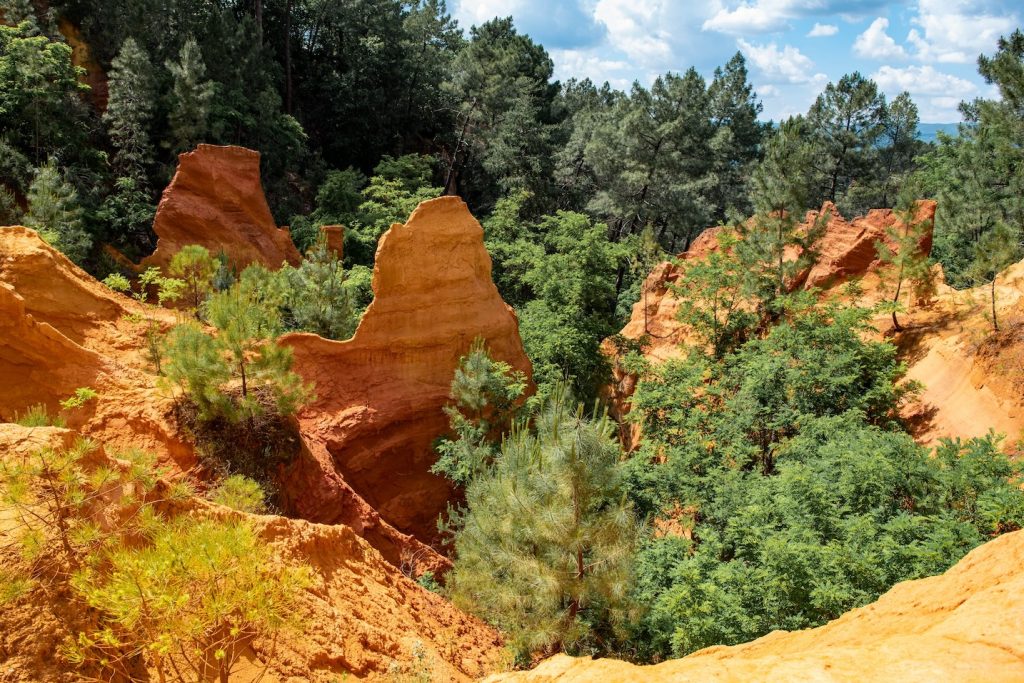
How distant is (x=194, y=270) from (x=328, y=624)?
13.8m

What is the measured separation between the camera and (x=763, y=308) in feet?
76.8

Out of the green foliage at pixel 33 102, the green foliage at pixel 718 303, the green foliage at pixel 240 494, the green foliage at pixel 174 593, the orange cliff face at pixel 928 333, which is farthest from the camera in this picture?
the green foliage at pixel 33 102

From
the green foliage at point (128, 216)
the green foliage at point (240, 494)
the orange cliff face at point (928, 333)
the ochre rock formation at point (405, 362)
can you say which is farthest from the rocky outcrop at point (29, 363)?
the green foliage at point (128, 216)

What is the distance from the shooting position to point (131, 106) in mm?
26266

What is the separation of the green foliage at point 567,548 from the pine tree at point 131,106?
24.1 metres

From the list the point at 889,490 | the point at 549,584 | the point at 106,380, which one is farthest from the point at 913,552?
the point at 106,380

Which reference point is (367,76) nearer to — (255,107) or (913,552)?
(255,107)

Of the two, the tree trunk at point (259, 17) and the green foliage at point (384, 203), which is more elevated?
the tree trunk at point (259, 17)

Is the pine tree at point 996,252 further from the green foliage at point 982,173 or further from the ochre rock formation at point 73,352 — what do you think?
the ochre rock formation at point 73,352

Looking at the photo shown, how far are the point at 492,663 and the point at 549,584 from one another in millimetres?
1627

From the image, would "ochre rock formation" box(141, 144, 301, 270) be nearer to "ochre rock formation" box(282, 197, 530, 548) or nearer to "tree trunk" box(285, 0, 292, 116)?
"ochre rock formation" box(282, 197, 530, 548)

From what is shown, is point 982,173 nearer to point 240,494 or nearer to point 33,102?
point 240,494

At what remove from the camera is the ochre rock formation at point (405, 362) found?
51.7ft

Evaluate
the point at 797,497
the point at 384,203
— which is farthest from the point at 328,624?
the point at 384,203
